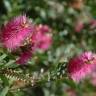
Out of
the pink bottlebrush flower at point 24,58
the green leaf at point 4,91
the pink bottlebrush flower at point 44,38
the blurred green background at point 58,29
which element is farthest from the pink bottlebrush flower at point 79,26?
the green leaf at point 4,91

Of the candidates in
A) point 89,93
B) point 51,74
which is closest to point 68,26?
point 89,93

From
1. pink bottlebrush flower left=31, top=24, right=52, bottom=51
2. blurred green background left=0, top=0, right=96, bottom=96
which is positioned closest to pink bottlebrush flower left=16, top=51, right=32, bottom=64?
blurred green background left=0, top=0, right=96, bottom=96

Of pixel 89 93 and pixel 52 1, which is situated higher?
pixel 52 1

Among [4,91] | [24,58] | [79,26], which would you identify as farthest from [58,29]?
[4,91]

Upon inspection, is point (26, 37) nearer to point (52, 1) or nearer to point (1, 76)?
point (1, 76)

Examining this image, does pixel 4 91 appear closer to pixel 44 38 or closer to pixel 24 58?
pixel 24 58

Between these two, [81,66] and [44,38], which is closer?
[81,66]

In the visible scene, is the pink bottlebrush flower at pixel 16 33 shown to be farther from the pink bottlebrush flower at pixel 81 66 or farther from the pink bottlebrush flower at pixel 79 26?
the pink bottlebrush flower at pixel 79 26
